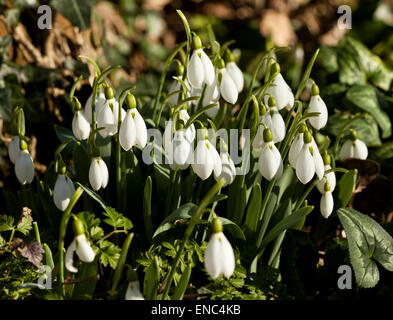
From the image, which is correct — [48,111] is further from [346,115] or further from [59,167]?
[346,115]

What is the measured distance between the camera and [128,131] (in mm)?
1497

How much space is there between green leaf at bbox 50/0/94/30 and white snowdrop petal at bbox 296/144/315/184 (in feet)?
4.02

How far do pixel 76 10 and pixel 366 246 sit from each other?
152 centimetres

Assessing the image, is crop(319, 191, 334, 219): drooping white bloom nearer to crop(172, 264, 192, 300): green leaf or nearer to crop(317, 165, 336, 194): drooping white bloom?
crop(317, 165, 336, 194): drooping white bloom

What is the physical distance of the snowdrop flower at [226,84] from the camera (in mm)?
1693

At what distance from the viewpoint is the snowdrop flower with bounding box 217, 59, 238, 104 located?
1.69 m

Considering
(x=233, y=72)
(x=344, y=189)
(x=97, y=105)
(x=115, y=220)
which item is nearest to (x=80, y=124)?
(x=97, y=105)

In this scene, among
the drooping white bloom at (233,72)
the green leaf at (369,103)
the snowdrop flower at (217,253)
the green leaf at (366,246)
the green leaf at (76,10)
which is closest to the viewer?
the snowdrop flower at (217,253)

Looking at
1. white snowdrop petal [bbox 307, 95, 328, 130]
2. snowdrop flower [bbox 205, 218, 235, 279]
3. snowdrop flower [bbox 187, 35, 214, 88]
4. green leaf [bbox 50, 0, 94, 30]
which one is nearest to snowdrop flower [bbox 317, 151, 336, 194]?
white snowdrop petal [bbox 307, 95, 328, 130]

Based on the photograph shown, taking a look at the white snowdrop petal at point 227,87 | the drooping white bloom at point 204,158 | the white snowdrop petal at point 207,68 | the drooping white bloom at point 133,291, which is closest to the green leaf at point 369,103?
the white snowdrop petal at point 227,87

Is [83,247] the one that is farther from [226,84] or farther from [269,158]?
[226,84]

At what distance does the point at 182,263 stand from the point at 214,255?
312 mm

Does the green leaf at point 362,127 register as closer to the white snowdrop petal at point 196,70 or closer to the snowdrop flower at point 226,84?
the snowdrop flower at point 226,84

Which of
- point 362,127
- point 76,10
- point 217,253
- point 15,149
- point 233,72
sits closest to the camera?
point 217,253
